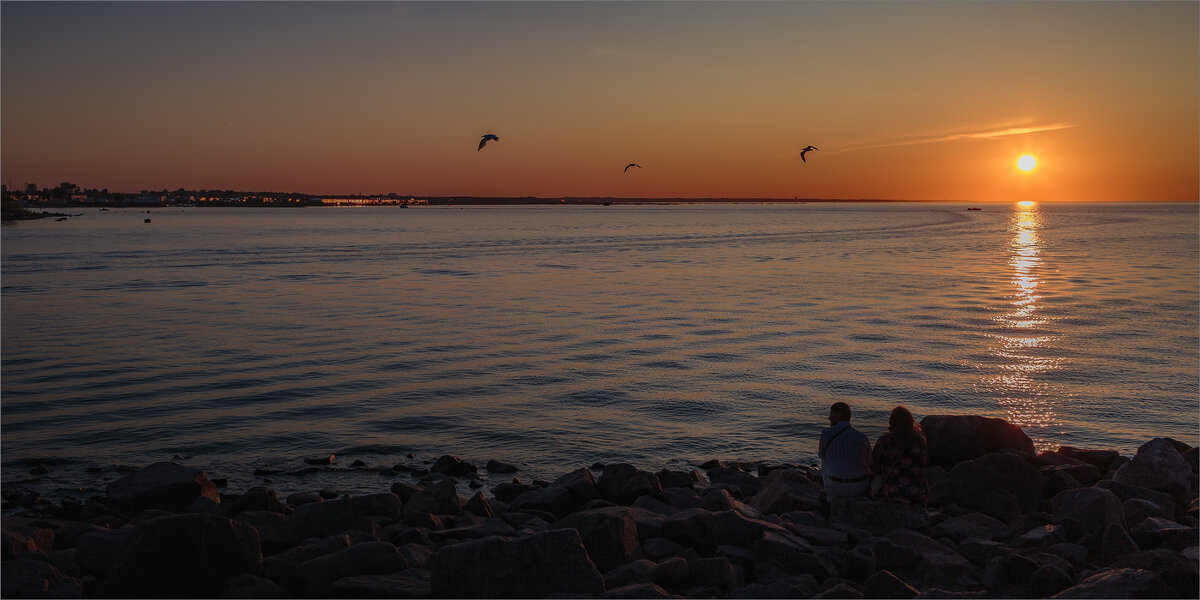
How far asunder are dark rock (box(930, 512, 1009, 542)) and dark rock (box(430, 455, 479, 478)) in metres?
6.84

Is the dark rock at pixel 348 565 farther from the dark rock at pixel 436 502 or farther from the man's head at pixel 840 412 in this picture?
the man's head at pixel 840 412

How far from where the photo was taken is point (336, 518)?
9.99 metres

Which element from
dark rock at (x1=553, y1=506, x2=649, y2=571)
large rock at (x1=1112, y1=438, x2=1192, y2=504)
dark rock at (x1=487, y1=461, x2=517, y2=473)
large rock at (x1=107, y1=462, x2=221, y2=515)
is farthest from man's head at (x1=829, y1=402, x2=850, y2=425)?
large rock at (x1=107, y1=462, x2=221, y2=515)

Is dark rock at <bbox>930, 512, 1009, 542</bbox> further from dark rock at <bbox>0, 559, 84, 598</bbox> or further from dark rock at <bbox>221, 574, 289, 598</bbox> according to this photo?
dark rock at <bbox>0, 559, 84, 598</bbox>

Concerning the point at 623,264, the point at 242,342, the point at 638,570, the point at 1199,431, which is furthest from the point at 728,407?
the point at 623,264

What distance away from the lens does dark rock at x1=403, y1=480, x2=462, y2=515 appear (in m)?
10.7

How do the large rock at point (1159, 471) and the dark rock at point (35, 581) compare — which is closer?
the dark rock at point (35, 581)

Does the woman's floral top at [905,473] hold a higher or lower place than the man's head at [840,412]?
lower

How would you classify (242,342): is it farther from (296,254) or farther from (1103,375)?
(296,254)

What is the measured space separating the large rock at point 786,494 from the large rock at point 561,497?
2.16 meters

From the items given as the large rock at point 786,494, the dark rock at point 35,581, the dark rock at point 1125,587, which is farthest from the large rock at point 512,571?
the dark rock at point 1125,587

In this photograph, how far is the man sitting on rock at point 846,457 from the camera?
34.5ft

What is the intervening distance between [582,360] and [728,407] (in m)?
6.12

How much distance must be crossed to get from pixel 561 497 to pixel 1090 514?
606cm
